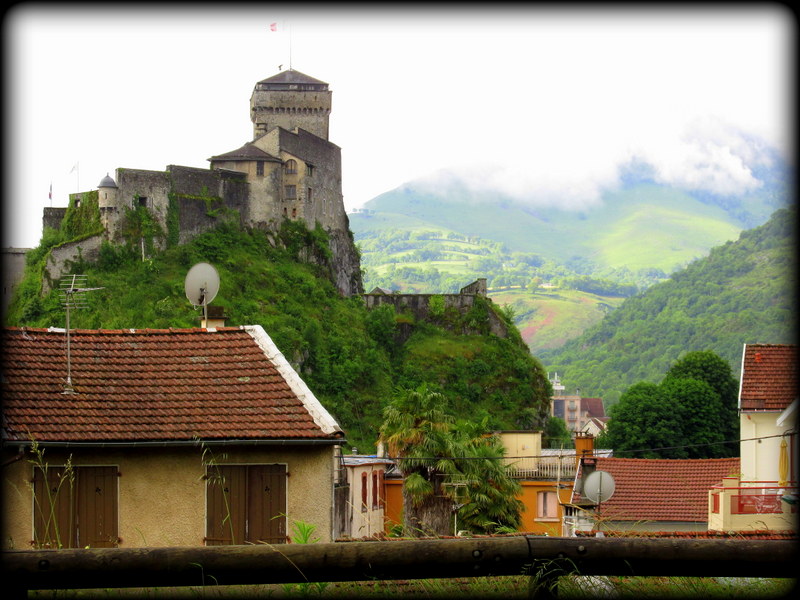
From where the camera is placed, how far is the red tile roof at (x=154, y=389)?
35.1 ft

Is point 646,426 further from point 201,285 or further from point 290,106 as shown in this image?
point 201,285


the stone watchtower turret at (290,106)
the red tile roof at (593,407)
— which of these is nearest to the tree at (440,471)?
the stone watchtower turret at (290,106)

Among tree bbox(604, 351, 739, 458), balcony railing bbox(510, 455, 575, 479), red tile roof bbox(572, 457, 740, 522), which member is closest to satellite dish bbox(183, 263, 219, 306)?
red tile roof bbox(572, 457, 740, 522)

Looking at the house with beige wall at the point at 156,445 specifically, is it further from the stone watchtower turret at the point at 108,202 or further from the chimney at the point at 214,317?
the stone watchtower turret at the point at 108,202

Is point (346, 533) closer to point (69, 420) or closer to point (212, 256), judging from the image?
point (69, 420)

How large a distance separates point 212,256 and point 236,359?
5169cm

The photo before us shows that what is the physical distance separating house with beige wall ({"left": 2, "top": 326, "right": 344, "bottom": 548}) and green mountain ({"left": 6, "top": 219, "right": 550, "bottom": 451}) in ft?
131

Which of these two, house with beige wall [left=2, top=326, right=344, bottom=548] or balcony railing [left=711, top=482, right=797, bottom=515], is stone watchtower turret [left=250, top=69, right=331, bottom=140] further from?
house with beige wall [left=2, top=326, right=344, bottom=548]

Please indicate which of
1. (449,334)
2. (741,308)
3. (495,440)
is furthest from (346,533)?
(741,308)

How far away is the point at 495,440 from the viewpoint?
27406 millimetres

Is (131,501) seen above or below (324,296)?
below

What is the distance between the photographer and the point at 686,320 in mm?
158250

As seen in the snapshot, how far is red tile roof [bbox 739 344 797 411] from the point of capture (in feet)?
59.6

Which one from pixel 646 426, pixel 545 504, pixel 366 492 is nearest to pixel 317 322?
pixel 646 426
